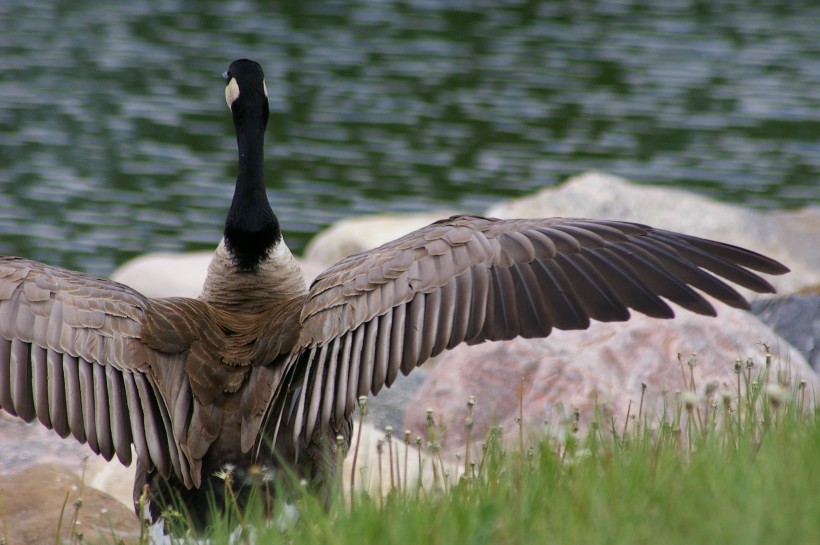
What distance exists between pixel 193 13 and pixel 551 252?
22.2 m

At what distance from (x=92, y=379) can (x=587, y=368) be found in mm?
2899

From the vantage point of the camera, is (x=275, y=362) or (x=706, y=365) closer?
(x=275, y=362)

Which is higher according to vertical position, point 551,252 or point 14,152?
point 551,252

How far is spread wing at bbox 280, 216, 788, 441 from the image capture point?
14.8 feet

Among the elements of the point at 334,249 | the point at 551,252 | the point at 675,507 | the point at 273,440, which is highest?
the point at 551,252

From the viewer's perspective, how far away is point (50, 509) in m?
5.63

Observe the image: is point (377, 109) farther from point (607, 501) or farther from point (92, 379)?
point (607, 501)

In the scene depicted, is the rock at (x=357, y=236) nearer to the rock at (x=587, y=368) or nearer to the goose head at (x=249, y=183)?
the rock at (x=587, y=368)

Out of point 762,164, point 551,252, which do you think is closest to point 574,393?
point 551,252

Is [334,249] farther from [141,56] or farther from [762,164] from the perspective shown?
[141,56]

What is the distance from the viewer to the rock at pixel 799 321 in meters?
7.49

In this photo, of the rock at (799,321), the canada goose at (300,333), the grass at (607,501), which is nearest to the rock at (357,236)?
the rock at (799,321)

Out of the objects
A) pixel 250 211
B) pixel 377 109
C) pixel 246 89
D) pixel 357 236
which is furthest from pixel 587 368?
pixel 377 109

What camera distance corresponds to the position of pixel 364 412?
446 centimetres
